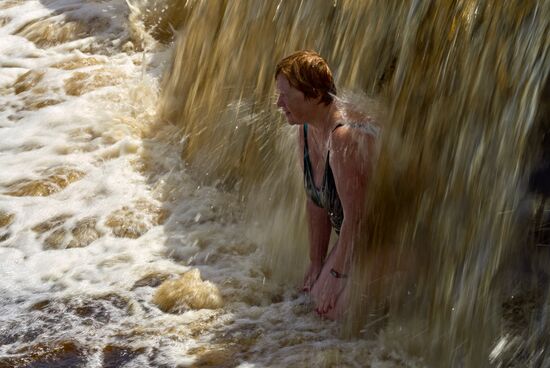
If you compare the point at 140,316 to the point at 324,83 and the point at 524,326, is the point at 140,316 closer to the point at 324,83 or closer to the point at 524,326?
the point at 324,83

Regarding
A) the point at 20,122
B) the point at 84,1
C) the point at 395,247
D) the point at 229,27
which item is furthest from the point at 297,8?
the point at 84,1

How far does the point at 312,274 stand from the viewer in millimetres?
4867

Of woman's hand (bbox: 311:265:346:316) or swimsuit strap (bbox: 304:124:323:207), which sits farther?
swimsuit strap (bbox: 304:124:323:207)

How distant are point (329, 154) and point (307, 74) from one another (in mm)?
363

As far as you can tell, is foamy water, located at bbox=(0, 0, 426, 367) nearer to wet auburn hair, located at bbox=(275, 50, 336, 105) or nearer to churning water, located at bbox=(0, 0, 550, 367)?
churning water, located at bbox=(0, 0, 550, 367)

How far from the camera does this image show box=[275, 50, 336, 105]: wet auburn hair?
443 cm

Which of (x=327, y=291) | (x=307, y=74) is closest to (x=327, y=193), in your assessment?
(x=327, y=291)

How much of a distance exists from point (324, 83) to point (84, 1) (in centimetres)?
560

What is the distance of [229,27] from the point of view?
22.4 feet

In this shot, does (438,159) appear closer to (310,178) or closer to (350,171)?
(350,171)

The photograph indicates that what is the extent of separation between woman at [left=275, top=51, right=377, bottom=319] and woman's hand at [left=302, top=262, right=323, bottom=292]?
0.23 ft

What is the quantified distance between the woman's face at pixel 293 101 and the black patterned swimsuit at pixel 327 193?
196mm

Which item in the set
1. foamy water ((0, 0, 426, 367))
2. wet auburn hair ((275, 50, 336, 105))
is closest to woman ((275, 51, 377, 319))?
wet auburn hair ((275, 50, 336, 105))

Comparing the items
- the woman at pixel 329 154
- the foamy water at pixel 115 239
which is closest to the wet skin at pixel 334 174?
the woman at pixel 329 154
